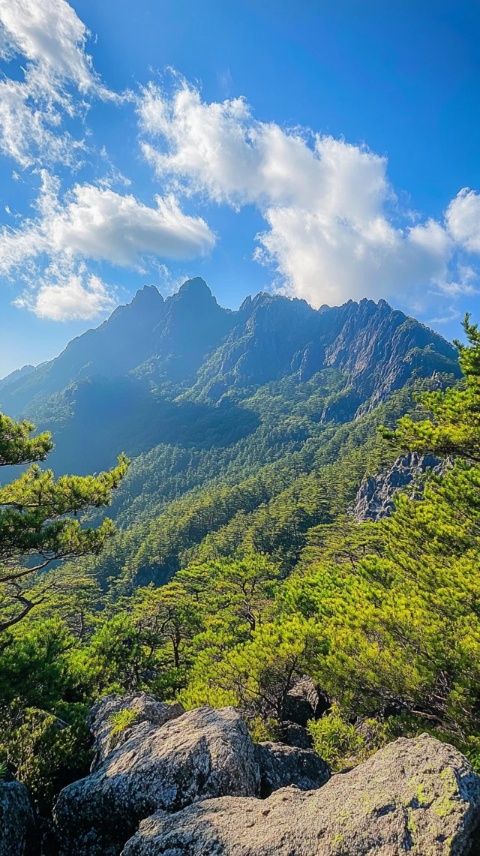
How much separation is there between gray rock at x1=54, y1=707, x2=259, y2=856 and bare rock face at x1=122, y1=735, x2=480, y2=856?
2.26 feet

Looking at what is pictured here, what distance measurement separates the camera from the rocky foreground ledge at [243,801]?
14.5 ft

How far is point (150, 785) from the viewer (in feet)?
23.0

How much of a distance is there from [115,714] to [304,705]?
8.67 meters

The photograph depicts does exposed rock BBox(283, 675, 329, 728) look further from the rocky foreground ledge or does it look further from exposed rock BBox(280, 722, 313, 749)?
the rocky foreground ledge

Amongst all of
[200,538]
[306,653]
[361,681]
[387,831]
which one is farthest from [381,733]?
[200,538]

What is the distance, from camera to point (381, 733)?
11.3 m

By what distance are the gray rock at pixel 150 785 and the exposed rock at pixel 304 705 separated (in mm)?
9234

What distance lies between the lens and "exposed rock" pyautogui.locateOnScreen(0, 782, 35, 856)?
22.2 ft

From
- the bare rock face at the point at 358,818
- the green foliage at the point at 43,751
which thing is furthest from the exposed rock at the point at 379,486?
the bare rock face at the point at 358,818

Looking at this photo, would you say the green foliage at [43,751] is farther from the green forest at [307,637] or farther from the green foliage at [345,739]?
the green foliage at [345,739]

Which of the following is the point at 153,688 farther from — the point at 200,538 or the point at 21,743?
the point at 200,538

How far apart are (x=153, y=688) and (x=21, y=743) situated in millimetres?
8821

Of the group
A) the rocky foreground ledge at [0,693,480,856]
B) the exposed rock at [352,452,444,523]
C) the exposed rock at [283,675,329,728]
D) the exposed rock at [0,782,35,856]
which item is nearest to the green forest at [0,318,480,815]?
the exposed rock at [0,782,35,856]

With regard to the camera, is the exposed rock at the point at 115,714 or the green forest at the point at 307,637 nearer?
the exposed rock at the point at 115,714
